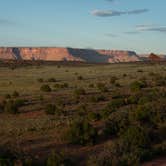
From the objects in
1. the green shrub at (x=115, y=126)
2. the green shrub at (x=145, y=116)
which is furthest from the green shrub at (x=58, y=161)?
the green shrub at (x=145, y=116)

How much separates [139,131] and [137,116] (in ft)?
15.4

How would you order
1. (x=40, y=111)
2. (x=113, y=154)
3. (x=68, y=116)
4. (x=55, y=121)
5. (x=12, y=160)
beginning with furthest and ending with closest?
(x=40, y=111)
(x=68, y=116)
(x=55, y=121)
(x=113, y=154)
(x=12, y=160)

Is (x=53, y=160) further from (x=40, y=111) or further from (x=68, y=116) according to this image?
(x=40, y=111)

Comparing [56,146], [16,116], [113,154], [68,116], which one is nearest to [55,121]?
[68,116]

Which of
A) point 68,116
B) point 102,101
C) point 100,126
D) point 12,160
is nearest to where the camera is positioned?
point 12,160

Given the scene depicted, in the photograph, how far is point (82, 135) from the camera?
19.4 meters

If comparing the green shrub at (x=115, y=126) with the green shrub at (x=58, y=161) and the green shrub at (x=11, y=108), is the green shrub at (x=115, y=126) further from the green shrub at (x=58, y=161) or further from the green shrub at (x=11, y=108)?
the green shrub at (x=11, y=108)

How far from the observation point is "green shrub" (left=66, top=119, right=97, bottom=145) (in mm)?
19188

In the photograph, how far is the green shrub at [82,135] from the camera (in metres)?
19.2

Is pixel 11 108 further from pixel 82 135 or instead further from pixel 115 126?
pixel 82 135

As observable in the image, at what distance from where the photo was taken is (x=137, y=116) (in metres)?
23.5

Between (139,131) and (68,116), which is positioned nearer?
(139,131)

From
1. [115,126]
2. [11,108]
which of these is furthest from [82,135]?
[11,108]

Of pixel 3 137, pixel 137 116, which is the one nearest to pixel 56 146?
pixel 3 137
